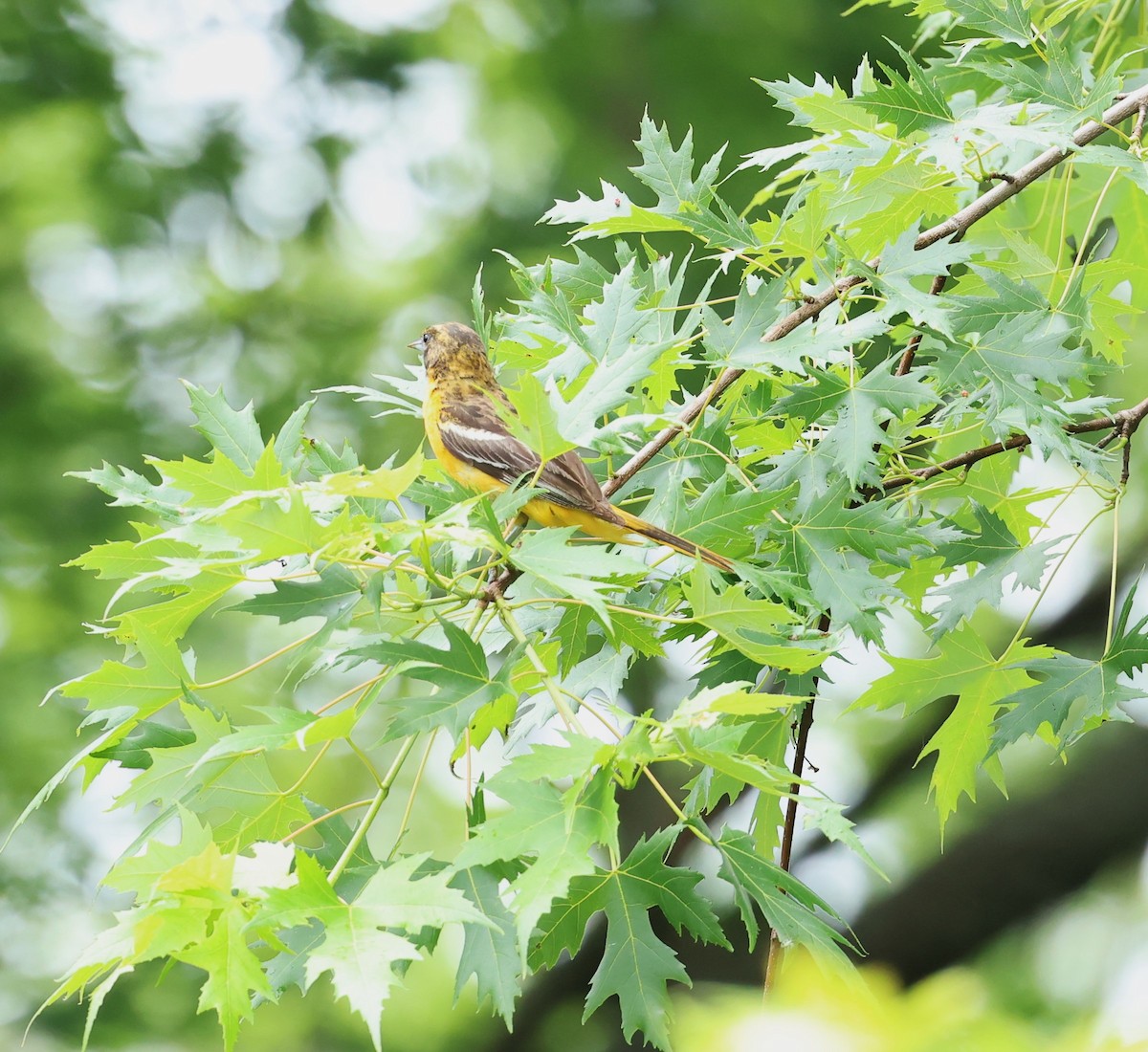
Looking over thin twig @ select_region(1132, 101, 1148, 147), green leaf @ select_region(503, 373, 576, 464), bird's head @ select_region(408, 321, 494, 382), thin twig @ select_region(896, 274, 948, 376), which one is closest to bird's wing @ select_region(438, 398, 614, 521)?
bird's head @ select_region(408, 321, 494, 382)

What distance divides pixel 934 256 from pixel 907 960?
15.1 feet

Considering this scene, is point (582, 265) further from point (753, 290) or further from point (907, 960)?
point (907, 960)

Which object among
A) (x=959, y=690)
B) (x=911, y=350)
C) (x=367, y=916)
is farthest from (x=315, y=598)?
(x=959, y=690)

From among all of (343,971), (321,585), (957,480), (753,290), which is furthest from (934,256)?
(343,971)

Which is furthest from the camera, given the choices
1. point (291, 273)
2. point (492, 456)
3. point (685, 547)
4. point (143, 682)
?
point (291, 273)

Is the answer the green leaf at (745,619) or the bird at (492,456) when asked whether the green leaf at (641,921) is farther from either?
the bird at (492,456)

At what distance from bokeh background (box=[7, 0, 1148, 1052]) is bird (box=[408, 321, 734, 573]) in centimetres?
339

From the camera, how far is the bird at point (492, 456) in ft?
7.96

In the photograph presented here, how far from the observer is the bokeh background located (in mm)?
7230

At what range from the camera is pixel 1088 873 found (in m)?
5.94

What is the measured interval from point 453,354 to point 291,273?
15.8ft

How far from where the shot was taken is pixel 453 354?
3764 mm

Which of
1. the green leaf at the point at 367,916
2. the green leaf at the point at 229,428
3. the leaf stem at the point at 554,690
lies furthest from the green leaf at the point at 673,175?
the green leaf at the point at 367,916

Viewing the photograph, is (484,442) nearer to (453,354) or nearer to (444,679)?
(453,354)
